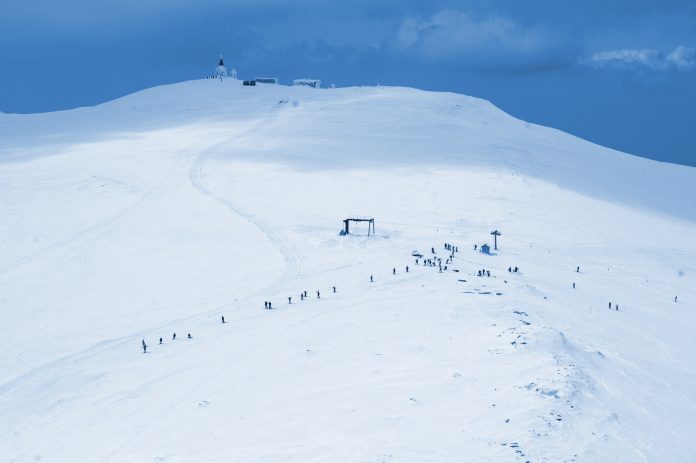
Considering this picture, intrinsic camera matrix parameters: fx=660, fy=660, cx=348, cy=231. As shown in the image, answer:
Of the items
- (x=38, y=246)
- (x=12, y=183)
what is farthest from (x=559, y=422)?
(x=12, y=183)

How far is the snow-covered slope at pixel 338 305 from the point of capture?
38.5 ft

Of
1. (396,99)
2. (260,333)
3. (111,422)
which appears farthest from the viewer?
(396,99)

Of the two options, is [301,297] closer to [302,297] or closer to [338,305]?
[302,297]

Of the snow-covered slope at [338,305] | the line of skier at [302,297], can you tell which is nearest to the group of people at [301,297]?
the line of skier at [302,297]

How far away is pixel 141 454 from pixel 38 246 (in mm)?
17884

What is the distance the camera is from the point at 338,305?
19.4 meters

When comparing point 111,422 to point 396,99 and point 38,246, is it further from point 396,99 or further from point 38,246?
point 396,99

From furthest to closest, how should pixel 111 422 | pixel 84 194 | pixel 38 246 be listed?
pixel 84 194 → pixel 38 246 → pixel 111 422

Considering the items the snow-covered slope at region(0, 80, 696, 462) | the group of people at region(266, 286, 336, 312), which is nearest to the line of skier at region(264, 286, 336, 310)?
the group of people at region(266, 286, 336, 312)

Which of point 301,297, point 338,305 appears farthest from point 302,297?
point 338,305

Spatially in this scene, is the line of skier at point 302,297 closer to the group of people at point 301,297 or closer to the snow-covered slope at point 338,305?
the group of people at point 301,297

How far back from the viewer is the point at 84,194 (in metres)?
34.8

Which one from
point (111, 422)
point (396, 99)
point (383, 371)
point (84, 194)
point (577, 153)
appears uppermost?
point (396, 99)

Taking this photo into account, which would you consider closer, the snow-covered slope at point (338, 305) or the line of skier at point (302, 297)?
the snow-covered slope at point (338, 305)
